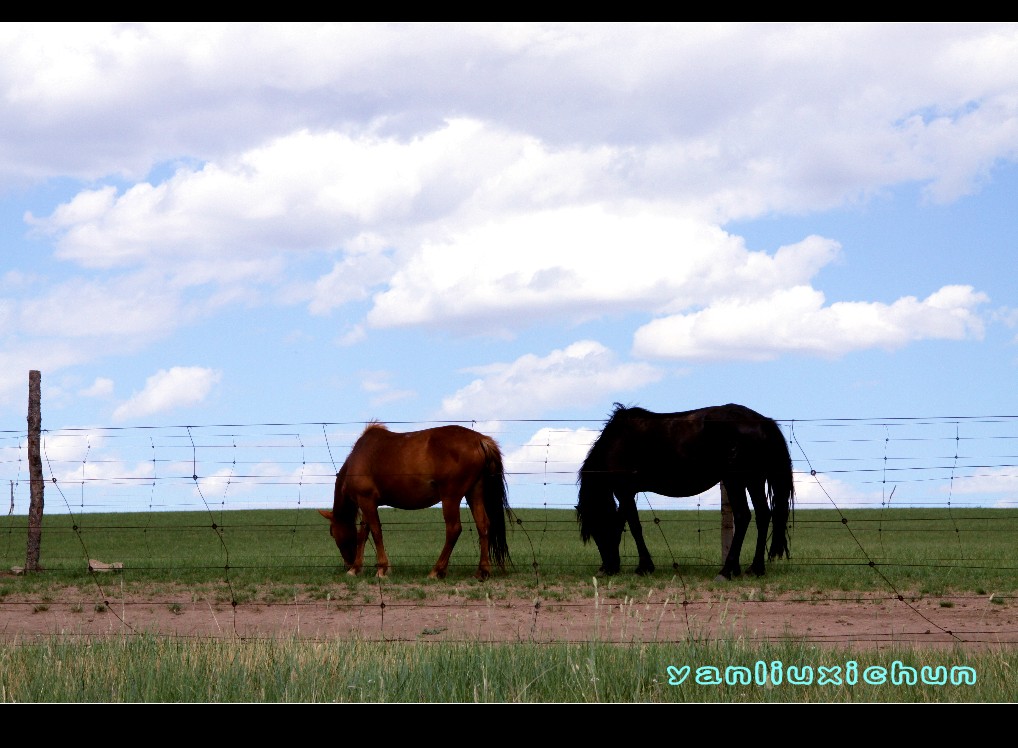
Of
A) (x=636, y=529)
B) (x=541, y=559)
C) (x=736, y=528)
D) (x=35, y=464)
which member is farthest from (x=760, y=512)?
(x=35, y=464)

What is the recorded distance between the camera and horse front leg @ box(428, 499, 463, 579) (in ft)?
46.9

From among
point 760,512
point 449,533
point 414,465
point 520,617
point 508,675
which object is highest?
point 414,465

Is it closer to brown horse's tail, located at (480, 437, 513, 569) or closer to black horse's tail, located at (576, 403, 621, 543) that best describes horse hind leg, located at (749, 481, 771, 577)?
black horse's tail, located at (576, 403, 621, 543)

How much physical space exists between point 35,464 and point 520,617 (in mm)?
9509

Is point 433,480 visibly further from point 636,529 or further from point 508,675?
point 508,675

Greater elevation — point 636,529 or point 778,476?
point 778,476

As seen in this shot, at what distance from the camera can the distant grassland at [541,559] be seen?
44.3 feet

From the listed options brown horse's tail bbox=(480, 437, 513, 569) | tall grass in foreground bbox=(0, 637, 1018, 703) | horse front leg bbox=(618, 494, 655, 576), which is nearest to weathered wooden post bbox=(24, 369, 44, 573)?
brown horse's tail bbox=(480, 437, 513, 569)

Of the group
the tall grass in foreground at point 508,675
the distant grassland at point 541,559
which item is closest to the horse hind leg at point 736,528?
the distant grassland at point 541,559

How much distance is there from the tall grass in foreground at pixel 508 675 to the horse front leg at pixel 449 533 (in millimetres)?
7121

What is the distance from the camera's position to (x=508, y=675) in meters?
6.23

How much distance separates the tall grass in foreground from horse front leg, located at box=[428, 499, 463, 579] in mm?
7121

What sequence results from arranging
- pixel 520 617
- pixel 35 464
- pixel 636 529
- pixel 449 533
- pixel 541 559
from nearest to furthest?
1. pixel 520 617
2. pixel 449 533
3. pixel 636 529
4. pixel 35 464
5. pixel 541 559
